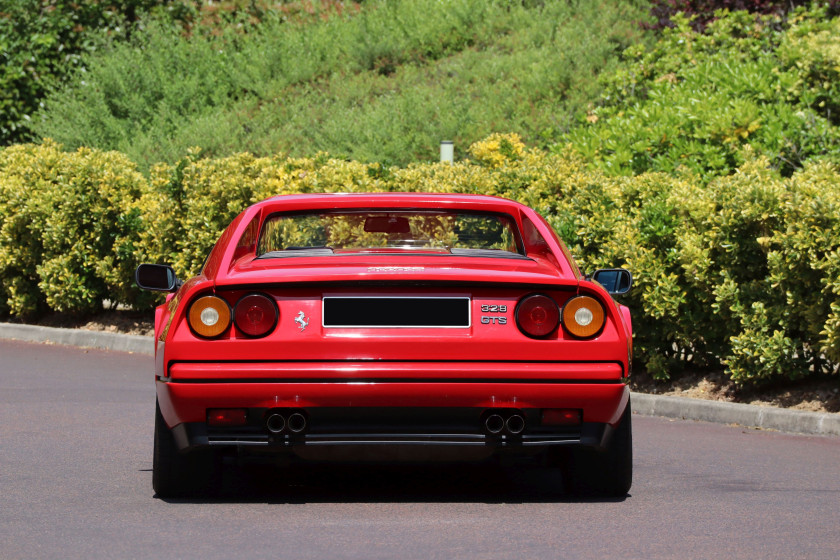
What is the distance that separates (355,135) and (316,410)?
55.9 ft

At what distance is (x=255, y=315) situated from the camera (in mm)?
6094

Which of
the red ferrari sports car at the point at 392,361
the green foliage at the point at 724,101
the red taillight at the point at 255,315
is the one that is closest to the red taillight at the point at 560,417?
the red ferrari sports car at the point at 392,361

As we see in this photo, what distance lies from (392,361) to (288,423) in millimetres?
518

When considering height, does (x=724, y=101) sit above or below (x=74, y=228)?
above

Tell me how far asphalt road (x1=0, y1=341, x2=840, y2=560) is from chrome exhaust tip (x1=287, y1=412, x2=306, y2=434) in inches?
15.7

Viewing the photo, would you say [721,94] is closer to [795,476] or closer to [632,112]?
[632,112]

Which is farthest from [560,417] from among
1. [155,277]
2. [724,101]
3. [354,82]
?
[354,82]

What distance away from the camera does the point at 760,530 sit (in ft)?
19.8

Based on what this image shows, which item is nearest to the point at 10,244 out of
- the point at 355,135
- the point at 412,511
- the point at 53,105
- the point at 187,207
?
the point at 187,207

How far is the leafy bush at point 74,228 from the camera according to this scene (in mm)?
16422

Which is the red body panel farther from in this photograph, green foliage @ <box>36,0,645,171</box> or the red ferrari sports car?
green foliage @ <box>36,0,645,171</box>

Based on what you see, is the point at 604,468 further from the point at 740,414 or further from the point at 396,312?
the point at 740,414

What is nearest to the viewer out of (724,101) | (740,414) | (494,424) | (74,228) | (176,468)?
(494,424)

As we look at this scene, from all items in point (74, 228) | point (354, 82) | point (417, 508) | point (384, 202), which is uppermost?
point (354, 82)
